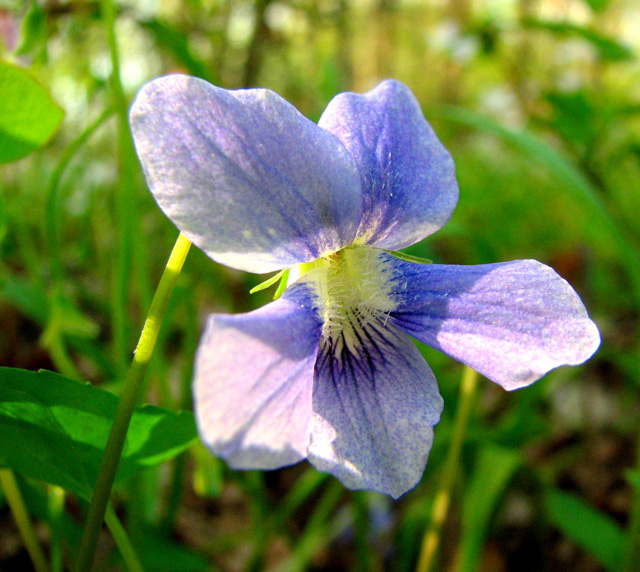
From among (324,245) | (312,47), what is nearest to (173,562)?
(324,245)

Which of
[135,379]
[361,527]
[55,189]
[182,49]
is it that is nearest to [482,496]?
[361,527]

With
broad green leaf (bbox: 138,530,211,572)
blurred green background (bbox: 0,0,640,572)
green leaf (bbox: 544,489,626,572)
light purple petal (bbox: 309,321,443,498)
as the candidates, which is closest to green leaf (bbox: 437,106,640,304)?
blurred green background (bbox: 0,0,640,572)

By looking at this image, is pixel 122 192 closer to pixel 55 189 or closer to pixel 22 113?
pixel 55 189

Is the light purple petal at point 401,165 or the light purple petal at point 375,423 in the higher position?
the light purple petal at point 401,165

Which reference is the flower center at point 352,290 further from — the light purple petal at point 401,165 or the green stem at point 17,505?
the green stem at point 17,505

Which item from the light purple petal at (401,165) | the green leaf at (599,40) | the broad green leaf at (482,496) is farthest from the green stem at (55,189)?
the green leaf at (599,40)

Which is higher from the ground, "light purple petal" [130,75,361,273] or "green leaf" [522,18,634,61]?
"light purple petal" [130,75,361,273]

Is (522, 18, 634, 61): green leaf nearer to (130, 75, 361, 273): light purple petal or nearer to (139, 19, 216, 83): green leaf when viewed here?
(139, 19, 216, 83): green leaf
